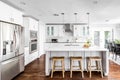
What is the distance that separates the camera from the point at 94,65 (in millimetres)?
5383

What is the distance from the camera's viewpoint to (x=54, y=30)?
10.0 meters

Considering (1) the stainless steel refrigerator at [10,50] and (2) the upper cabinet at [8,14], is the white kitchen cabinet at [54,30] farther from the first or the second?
(1) the stainless steel refrigerator at [10,50]

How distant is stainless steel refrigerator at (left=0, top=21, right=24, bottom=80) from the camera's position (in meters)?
3.61

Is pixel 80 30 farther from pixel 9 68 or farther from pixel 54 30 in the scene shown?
pixel 9 68

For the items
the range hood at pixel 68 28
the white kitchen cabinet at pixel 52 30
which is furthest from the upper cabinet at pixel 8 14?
the range hood at pixel 68 28

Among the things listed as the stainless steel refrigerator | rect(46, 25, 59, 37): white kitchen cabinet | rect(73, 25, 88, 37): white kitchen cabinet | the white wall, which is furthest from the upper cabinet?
rect(73, 25, 88, 37): white kitchen cabinet

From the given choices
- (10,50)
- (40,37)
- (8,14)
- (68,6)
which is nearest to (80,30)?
(40,37)

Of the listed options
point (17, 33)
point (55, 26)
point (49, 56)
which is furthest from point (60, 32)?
point (17, 33)

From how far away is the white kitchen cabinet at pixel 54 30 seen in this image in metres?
9.98

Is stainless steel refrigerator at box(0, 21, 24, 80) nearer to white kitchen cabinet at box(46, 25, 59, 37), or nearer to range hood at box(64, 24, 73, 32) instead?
white kitchen cabinet at box(46, 25, 59, 37)

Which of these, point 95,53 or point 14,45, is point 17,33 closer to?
point 14,45

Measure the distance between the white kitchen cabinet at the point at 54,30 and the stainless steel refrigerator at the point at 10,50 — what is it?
512 centimetres

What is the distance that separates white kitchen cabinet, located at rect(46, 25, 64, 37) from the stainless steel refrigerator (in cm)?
512

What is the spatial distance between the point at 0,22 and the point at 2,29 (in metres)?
0.20
